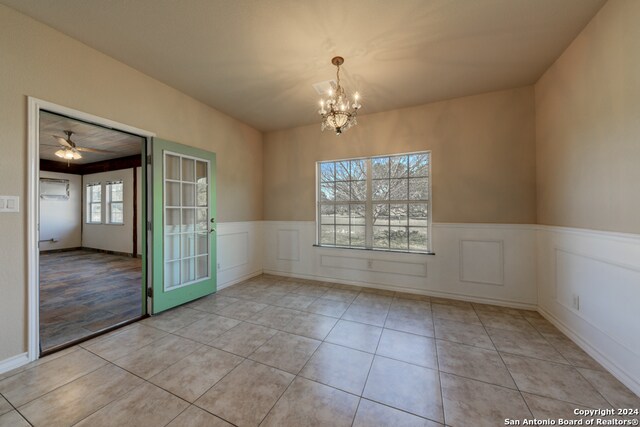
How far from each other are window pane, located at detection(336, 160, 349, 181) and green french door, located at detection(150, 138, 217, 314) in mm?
1967

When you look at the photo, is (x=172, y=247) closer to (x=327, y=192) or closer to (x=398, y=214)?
(x=327, y=192)

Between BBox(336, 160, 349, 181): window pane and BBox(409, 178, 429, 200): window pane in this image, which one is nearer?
BBox(409, 178, 429, 200): window pane

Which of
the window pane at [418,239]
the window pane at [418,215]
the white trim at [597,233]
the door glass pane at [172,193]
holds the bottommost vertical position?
the window pane at [418,239]

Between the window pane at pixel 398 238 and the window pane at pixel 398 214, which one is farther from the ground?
the window pane at pixel 398 214

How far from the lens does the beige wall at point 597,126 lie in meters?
1.68

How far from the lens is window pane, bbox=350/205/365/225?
394 centimetres

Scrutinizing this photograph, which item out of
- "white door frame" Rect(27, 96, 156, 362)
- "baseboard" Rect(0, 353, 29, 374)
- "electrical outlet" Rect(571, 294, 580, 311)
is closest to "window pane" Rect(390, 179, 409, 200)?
"electrical outlet" Rect(571, 294, 580, 311)

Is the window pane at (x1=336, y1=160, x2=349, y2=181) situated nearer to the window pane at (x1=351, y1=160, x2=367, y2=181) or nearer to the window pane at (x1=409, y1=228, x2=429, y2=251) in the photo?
the window pane at (x1=351, y1=160, x2=367, y2=181)

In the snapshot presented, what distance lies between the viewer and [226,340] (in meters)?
2.28

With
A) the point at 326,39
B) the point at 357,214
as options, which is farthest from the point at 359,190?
the point at 326,39

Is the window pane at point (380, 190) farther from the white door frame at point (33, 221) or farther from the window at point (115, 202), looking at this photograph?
the window at point (115, 202)

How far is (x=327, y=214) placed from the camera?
421cm

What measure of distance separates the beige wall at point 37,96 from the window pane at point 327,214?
2.35 meters

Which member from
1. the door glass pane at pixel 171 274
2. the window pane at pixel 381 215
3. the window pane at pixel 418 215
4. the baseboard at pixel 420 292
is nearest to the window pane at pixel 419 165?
the window pane at pixel 418 215
